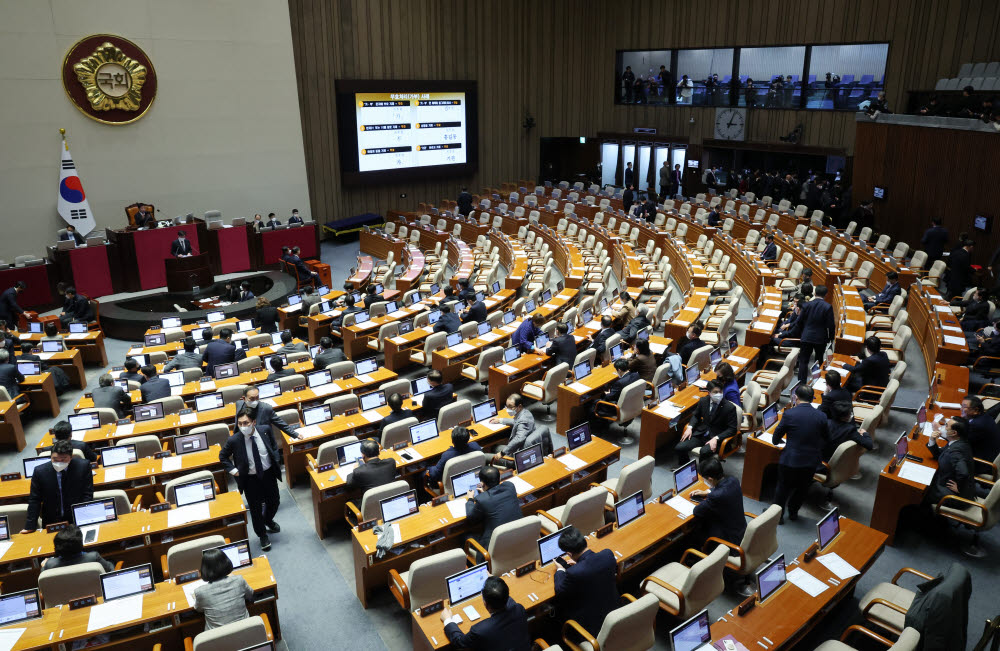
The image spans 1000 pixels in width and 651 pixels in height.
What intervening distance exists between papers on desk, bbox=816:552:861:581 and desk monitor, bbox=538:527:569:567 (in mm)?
1994

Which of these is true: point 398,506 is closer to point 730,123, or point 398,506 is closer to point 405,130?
point 405,130

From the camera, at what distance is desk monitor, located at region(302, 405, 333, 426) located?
804 cm

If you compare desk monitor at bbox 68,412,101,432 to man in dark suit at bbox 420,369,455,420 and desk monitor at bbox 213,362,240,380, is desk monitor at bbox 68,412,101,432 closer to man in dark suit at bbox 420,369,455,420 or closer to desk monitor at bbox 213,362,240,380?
desk monitor at bbox 213,362,240,380

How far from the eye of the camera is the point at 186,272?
15625 millimetres

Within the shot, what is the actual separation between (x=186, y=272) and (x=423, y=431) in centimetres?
1055

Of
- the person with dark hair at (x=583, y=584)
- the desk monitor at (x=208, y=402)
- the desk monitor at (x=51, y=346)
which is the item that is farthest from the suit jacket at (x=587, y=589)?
the desk monitor at (x=51, y=346)

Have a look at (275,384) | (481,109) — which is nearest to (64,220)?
(275,384)

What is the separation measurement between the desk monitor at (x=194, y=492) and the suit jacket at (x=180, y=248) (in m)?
11.0

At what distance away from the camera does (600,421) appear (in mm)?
9219

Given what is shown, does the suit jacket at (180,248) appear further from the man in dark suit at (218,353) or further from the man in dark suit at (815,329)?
the man in dark suit at (815,329)

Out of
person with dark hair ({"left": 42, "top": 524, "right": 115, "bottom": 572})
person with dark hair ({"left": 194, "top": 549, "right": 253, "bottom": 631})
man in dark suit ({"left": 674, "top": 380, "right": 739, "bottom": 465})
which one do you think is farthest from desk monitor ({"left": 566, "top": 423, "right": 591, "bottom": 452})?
person with dark hair ({"left": 42, "top": 524, "right": 115, "bottom": 572})

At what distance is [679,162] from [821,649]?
23.6m

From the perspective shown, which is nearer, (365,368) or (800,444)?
(800,444)

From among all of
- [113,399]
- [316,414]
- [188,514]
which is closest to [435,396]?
[316,414]
